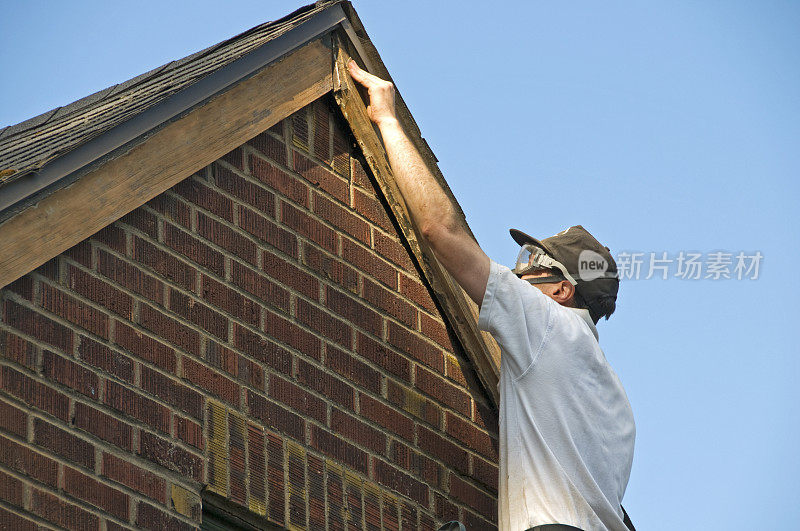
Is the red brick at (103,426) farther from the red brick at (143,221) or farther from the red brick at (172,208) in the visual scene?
the red brick at (172,208)

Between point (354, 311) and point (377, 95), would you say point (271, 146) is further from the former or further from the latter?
point (354, 311)

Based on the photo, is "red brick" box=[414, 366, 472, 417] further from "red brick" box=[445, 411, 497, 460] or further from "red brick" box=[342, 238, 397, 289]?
"red brick" box=[342, 238, 397, 289]

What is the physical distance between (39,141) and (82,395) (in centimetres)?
114

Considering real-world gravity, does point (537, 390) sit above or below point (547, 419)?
above

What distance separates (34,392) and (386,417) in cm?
150

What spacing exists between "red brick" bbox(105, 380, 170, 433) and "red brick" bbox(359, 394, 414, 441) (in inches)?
36.1

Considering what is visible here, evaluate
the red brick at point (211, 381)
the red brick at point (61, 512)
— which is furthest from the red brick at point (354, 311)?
the red brick at point (61, 512)

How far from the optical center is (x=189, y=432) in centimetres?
364

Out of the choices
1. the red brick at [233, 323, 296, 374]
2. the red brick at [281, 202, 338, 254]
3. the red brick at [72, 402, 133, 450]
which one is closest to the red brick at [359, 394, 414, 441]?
the red brick at [233, 323, 296, 374]

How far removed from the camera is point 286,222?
4227mm

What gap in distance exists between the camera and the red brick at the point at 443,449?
14.8 ft

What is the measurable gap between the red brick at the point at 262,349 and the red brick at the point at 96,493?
0.72 m

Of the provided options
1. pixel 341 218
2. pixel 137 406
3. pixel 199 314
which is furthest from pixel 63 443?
pixel 341 218

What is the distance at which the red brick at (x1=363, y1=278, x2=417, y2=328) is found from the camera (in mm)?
4500
